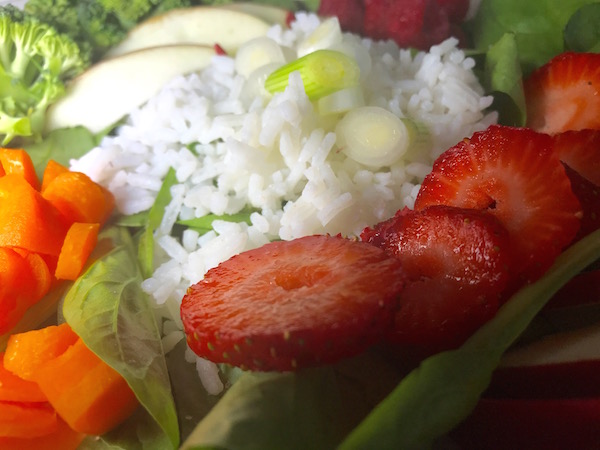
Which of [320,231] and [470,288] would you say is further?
[320,231]

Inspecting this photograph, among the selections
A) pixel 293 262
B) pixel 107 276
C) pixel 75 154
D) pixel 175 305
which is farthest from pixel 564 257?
pixel 75 154

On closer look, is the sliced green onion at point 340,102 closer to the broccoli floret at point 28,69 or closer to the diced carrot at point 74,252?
the diced carrot at point 74,252

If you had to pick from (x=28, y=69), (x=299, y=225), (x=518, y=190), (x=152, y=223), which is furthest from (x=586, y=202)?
(x=28, y=69)

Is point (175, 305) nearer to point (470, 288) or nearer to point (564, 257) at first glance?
point (470, 288)

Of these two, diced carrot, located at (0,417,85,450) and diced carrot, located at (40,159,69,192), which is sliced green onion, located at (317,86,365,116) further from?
diced carrot, located at (0,417,85,450)

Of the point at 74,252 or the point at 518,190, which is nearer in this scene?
the point at 518,190

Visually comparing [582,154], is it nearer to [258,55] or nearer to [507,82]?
[507,82]
